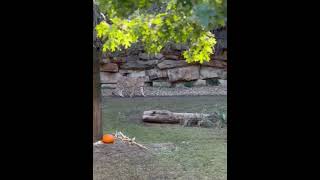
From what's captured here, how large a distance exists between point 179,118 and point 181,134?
3.58ft

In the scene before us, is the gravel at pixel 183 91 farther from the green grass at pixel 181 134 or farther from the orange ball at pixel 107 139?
the orange ball at pixel 107 139

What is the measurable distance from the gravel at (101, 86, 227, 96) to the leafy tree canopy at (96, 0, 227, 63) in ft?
33.6

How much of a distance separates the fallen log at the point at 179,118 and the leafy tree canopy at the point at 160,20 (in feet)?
20.0

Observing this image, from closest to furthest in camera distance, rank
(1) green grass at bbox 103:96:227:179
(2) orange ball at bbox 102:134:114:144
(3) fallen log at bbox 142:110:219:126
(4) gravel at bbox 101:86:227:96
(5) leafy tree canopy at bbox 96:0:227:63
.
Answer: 1. (5) leafy tree canopy at bbox 96:0:227:63
2. (1) green grass at bbox 103:96:227:179
3. (2) orange ball at bbox 102:134:114:144
4. (3) fallen log at bbox 142:110:219:126
5. (4) gravel at bbox 101:86:227:96

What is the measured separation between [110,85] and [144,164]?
27.1 ft

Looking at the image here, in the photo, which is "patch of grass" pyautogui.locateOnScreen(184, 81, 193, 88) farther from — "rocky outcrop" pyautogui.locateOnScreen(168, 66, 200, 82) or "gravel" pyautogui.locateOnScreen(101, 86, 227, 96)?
"gravel" pyautogui.locateOnScreen(101, 86, 227, 96)

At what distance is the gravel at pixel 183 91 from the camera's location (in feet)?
39.2

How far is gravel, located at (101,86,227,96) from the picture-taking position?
1193 cm

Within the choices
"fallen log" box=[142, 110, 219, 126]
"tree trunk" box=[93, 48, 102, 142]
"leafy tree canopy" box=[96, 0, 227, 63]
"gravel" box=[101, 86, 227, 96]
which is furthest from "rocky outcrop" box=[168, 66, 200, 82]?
"leafy tree canopy" box=[96, 0, 227, 63]

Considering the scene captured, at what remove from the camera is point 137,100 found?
10.9 meters

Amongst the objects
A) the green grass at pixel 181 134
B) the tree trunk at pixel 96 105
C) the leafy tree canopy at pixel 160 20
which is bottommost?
the green grass at pixel 181 134

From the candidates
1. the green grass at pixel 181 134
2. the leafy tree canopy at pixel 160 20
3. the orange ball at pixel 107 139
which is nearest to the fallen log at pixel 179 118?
the green grass at pixel 181 134
